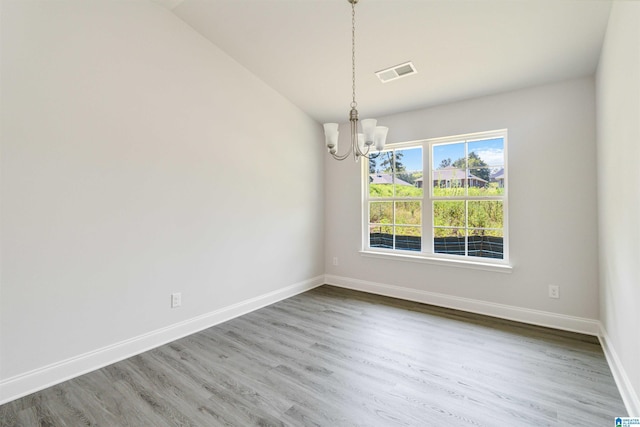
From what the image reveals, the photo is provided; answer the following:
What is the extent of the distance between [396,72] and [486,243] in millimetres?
2146

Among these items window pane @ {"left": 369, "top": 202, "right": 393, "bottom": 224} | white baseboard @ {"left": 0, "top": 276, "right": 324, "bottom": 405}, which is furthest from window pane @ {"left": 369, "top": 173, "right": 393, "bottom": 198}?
white baseboard @ {"left": 0, "top": 276, "right": 324, "bottom": 405}

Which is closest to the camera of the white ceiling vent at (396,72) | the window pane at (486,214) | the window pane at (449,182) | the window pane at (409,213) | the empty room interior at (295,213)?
the empty room interior at (295,213)

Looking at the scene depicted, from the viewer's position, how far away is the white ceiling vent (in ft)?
9.46

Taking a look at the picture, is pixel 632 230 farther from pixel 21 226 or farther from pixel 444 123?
pixel 21 226

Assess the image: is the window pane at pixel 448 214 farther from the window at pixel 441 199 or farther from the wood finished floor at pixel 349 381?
the wood finished floor at pixel 349 381

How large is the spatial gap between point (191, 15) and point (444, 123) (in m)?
2.91

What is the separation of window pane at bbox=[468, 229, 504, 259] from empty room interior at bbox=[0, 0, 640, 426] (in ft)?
0.08

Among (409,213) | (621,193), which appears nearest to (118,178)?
(409,213)

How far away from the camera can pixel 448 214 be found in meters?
3.62

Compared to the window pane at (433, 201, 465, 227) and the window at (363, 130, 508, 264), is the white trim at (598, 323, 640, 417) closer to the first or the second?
the window at (363, 130, 508, 264)

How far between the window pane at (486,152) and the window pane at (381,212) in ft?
3.78

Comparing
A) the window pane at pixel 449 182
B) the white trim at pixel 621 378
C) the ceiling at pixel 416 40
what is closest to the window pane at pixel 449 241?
the window pane at pixel 449 182

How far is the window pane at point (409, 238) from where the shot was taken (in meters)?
3.84

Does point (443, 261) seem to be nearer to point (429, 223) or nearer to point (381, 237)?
point (429, 223)
